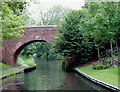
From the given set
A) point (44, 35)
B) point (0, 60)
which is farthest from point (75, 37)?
point (0, 60)

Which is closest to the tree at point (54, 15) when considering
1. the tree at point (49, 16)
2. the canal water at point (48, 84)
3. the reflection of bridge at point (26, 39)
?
the tree at point (49, 16)

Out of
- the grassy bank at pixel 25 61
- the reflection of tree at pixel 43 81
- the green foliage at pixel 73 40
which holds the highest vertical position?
the green foliage at pixel 73 40

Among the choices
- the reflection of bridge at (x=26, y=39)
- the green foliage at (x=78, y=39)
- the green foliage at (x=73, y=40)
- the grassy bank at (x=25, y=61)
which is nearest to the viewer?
the green foliage at (x=78, y=39)

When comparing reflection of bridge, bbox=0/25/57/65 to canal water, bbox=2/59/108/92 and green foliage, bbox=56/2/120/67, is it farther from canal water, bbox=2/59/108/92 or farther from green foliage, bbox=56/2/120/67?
canal water, bbox=2/59/108/92

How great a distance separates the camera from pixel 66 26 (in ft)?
67.6

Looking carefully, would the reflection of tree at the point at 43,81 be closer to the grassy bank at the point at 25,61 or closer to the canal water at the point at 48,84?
the canal water at the point at 48,84

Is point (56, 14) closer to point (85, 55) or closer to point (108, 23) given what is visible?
point (85, 55)

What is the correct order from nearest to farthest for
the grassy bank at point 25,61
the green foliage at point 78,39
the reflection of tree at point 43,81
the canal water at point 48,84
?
the canal water at point 48,84 → the reflection of tree at point 43,81 → the green foliage at point 78,39 → the grassy bank at point 25,61

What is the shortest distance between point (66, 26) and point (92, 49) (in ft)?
13.0

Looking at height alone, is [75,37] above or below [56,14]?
below

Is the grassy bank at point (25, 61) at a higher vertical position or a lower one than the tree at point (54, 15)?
lower

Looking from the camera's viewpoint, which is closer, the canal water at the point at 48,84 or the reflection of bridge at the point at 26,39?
the canal water at the point at 48,84

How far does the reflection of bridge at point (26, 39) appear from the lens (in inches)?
887

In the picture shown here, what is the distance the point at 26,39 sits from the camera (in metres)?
22.9
